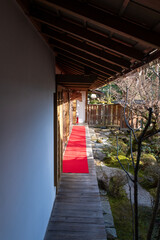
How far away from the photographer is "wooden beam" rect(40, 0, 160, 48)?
1.39 meters

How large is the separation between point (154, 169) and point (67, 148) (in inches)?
128

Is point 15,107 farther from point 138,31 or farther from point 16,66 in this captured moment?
point 138,31

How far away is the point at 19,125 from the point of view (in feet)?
5.34

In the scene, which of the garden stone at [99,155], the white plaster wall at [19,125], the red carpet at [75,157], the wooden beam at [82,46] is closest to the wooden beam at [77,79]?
the wooden beam at [82,46]

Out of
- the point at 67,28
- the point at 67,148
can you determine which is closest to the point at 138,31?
the point at 67,28

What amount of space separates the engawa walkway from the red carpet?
0.48 m

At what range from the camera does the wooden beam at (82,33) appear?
71.7 inches

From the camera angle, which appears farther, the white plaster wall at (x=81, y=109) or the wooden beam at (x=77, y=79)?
the white plaster wall at (x=81, y=109)

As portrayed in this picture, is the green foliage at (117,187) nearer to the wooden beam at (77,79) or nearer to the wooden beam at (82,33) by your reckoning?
the wooden beam at (77,79)

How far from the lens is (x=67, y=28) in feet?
6.21

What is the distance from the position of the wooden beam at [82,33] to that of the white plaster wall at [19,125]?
0.54 feet

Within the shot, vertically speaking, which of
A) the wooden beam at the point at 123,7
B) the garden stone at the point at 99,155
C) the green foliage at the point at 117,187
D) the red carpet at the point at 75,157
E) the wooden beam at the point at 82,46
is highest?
the wooden beam at the point at 82,46

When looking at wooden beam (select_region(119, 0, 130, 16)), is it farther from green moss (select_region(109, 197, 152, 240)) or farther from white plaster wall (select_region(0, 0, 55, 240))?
green moss (select_region(109, 197, 152, 240))

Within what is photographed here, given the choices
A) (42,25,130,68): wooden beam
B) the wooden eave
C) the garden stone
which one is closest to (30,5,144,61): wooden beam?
the wooden eave
